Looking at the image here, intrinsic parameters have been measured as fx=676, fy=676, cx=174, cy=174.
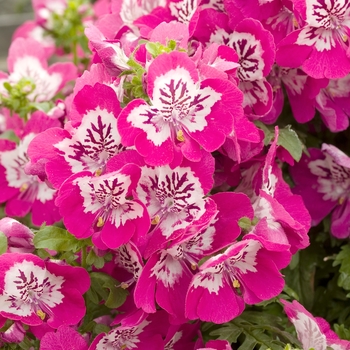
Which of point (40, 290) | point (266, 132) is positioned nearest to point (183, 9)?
point (266, 132)


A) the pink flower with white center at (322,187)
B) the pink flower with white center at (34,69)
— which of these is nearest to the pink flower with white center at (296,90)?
the pink flower with white center at (322,187)

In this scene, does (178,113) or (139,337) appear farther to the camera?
(139,337)

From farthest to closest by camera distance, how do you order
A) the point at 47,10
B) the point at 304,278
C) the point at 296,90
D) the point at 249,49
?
the point at 47,10, the point at 304,278, the point at 296,90, the point at 249,49

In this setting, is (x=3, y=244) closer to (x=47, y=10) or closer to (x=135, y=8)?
(x=135, y=8)

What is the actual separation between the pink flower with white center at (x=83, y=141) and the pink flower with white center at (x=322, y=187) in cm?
43

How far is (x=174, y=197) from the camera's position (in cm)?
86

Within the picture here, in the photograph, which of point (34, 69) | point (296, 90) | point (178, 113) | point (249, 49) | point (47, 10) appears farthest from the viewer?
point (47, 10)

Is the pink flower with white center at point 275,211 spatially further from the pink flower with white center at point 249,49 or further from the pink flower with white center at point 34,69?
the pink flower with white center at point 34,69

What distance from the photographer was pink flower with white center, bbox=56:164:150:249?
2.69ft

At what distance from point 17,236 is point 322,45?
51 cm

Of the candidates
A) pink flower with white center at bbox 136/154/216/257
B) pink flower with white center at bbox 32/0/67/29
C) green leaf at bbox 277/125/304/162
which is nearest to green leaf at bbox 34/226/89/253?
pink flower with white center at bbox 136/154/216/257

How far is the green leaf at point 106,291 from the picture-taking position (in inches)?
36.6

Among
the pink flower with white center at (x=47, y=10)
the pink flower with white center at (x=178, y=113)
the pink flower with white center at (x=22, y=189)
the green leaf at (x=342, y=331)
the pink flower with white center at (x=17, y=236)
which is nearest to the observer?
the pink flower with white center at (x=178, y=113)

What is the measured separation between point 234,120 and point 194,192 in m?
0.10
